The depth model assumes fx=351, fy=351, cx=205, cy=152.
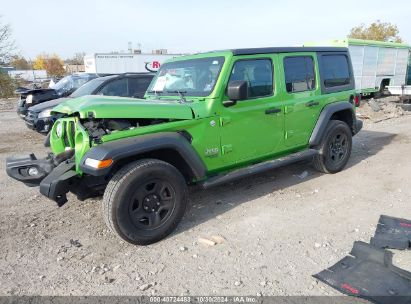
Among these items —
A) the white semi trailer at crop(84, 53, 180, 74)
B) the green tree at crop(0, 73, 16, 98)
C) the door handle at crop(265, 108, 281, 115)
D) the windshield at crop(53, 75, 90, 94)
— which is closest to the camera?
the door handle at crop(265, 108, 281, 115)

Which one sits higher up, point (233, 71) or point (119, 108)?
point (233, 71)

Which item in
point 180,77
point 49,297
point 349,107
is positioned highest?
point 180,77

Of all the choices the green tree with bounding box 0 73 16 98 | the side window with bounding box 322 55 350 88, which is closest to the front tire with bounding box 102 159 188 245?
the side window with bounding box 322 55 350 88

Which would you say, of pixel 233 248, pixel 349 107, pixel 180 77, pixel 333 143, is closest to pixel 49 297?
pixel 233 248

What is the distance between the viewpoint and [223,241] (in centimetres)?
369

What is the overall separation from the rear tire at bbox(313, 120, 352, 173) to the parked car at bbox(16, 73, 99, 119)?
8252 mm

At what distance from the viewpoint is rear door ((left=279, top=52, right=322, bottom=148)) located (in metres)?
4.88

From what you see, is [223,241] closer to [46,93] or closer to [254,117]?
[254,117]

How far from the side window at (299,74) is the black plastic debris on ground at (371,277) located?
2481 millimetres

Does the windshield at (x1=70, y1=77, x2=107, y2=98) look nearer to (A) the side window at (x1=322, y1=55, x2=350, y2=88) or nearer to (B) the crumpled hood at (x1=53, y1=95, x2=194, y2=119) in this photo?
(B) the crumpled hood at (x1=53, y1=95, x2=194, y2=119)

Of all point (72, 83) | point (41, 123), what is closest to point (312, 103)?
point (41, 123)

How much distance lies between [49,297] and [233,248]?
5.62 ft

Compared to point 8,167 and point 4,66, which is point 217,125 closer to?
point 8,167

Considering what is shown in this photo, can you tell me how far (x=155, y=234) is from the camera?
144 inches
